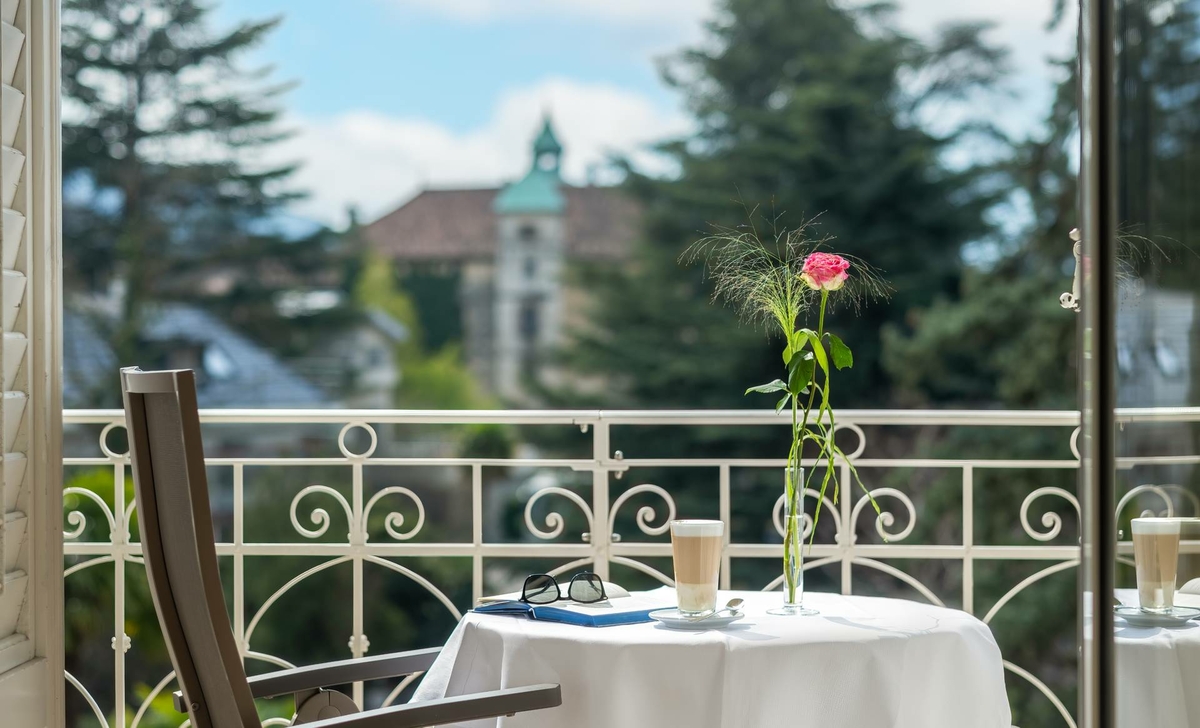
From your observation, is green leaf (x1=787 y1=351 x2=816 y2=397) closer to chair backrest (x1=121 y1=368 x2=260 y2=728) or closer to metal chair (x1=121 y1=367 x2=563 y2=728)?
metal chair (x1=121 y1=367 x2=563 y2=728)

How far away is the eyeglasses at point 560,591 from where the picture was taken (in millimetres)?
1676

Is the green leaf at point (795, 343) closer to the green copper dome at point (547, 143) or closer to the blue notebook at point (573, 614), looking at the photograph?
the blue notebook at point (573, 614)

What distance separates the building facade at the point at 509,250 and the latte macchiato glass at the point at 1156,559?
513 inches

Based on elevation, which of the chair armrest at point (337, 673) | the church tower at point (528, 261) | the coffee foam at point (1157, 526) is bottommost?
the chair armrest at point (337, 673)

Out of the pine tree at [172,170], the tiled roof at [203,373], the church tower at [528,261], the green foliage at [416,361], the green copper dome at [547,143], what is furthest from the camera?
the green copper dome at [547,143]

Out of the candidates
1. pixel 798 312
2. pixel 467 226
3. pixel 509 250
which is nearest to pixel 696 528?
pixel 798 312

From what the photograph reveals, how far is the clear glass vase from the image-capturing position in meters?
1.66

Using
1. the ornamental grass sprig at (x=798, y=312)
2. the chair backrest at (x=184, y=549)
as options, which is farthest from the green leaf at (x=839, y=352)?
the chair backrest at (x=184, y=549)

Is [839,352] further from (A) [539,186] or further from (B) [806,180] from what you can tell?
(A) [539,186]

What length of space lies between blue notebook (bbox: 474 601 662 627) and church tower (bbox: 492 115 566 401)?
12750 mm

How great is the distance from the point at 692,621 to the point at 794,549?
0.71 feet

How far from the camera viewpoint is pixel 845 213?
38.6 feet

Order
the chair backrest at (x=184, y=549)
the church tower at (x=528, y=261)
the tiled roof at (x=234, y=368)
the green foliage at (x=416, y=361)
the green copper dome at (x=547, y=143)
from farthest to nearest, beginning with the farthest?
the green copper dome at (x=547, y=143)
the green foliage at (x=416, y=361)
the church tower at (x=528, y=261)
the tiled roof at (x=234, y=368)
the chair backrest at (x=184, y=549)

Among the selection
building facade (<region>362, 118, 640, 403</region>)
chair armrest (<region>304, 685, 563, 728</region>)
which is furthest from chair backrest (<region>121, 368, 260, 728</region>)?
building facade (<region>362, 118, 640, 403</region>)
